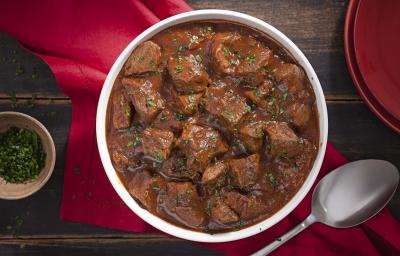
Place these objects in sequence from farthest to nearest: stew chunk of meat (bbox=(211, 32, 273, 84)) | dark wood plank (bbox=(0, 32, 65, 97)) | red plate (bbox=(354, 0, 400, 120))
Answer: dark wood plank (bbox=(0, 32, 65, 97))
red plate (bbox=(354, 0, 400, 120))
stew chunk of meat (bbox=(211, 32, 273, 84))

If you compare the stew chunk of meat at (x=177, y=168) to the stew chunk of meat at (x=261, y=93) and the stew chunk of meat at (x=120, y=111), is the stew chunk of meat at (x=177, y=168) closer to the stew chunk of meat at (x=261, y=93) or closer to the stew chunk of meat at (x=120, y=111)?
the stew chunk of meat at (x=120, y=111)

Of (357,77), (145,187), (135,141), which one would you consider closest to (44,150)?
(135,141)

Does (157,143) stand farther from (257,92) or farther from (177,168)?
(257,92)

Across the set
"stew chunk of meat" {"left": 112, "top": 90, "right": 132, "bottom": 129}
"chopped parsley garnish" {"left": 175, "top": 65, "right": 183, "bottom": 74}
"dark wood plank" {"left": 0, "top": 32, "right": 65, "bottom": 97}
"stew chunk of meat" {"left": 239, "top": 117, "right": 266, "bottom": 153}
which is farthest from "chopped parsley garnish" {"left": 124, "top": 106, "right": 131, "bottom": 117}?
"dark wood plank" {"left": 0, "top": 32, "right": 65, "bottom": 97}

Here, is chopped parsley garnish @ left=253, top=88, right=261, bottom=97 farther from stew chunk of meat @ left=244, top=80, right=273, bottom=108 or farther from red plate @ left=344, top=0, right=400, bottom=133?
red plate @ left=344, top=0, right=400, bottom=133

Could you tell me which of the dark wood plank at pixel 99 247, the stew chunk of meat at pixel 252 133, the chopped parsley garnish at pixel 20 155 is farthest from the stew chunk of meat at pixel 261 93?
the chopped parsley garnish at pixel 20 155

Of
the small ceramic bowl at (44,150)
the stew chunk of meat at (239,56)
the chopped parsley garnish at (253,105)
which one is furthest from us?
the small ceramic bowl at (44,150)
